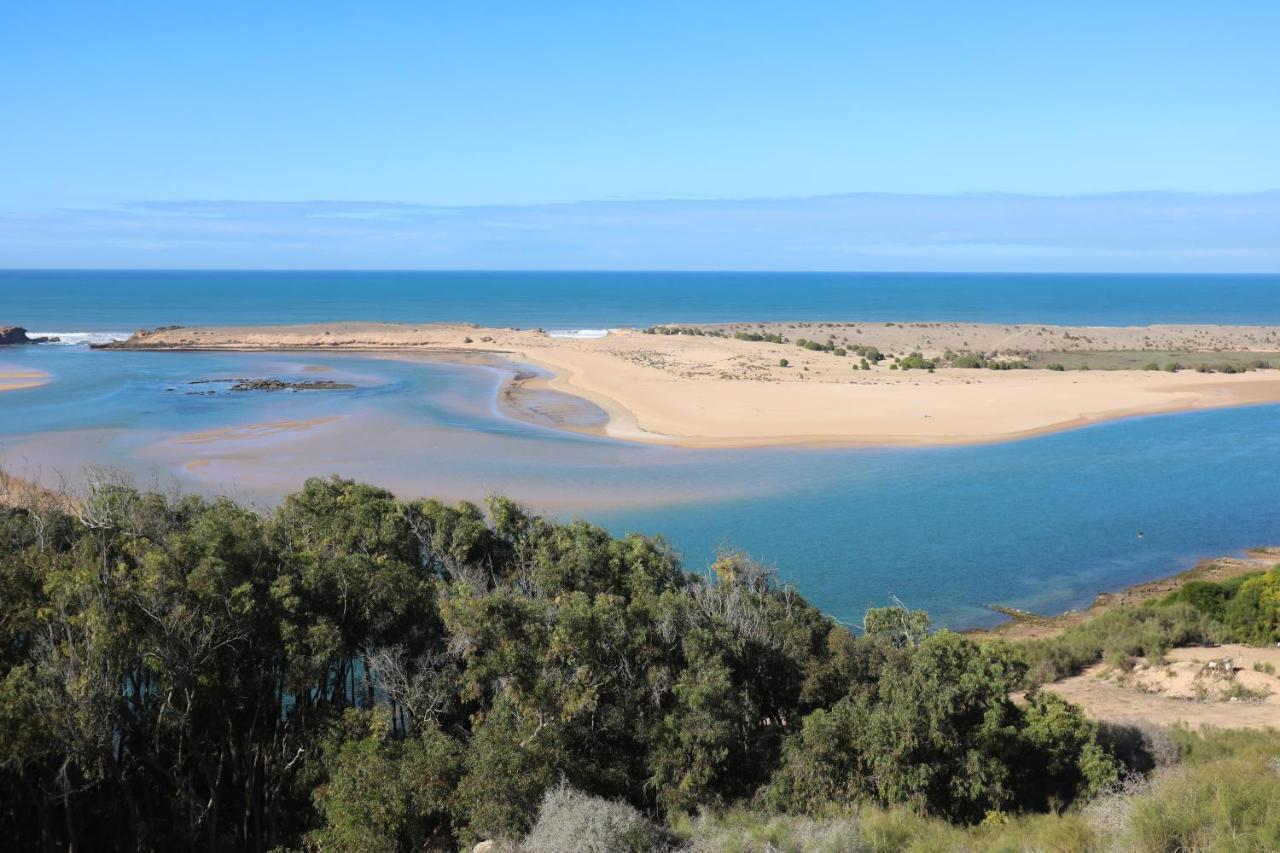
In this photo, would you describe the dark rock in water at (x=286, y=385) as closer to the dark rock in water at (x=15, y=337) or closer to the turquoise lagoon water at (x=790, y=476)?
the turquoise lagoon water at (x=790, y=476)

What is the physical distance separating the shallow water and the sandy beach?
3110 mm

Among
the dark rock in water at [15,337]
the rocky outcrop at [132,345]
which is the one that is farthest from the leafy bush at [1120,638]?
the dark rock in water at [15,337]

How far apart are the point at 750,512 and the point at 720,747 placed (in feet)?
59.5

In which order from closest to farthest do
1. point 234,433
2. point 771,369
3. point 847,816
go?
point 847,816 → point 234,433 → point 771,369

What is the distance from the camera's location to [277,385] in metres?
56.3

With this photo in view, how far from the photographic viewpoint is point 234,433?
4094cm

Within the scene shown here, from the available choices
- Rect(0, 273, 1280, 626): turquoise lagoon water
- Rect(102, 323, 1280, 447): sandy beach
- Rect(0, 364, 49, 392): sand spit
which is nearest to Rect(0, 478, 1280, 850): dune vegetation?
Rect(0, 273, 1280, 626): turquoise lagoon water

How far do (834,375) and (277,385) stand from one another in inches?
1256

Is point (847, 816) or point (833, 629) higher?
point (833, 629)

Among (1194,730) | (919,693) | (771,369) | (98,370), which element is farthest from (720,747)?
(98,370)

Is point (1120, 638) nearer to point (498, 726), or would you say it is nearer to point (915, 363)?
point (498, 726)

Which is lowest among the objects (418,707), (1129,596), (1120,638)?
(1129,596)

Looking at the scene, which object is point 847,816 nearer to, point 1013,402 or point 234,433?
point 234,433

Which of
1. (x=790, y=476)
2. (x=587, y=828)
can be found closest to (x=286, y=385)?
(x=790, y=476)
